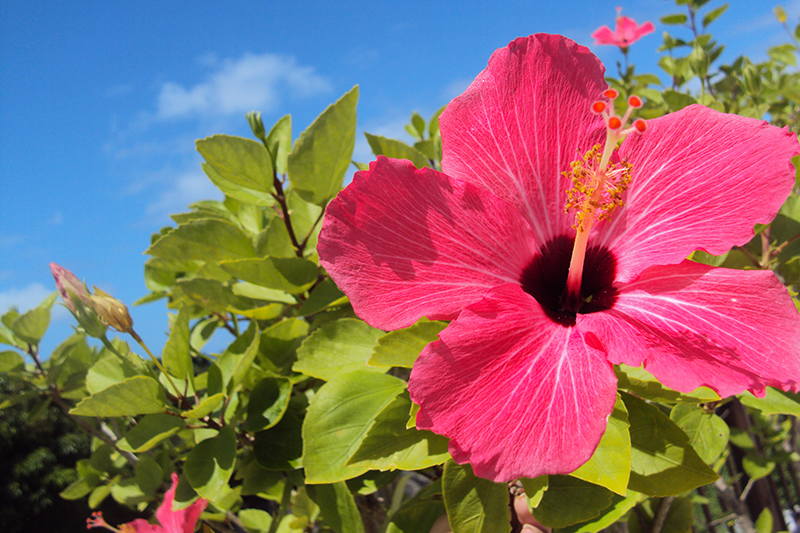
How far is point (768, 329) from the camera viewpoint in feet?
2.38

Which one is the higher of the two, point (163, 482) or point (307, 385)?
point (307, 385)

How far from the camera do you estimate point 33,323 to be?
194cm

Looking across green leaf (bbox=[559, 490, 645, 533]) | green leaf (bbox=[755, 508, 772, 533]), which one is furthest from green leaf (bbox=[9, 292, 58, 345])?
green leaf (bbox=[755, 508, 772, 533])

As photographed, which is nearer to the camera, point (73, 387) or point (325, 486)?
point (325, 486)

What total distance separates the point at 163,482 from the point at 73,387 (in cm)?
50

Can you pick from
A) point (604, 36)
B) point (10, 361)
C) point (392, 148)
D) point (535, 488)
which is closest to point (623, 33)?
point (604, 36)

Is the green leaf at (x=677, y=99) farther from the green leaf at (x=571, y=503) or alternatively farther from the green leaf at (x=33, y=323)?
the green leaf at (x=33, y=323)

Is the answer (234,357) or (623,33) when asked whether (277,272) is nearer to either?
(234,357)

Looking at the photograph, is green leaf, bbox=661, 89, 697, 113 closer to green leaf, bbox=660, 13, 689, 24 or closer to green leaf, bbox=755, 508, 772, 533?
green leaf, bbox=755, 508, 772, 533

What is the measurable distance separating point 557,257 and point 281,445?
86 cm

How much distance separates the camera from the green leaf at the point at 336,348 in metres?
1.10

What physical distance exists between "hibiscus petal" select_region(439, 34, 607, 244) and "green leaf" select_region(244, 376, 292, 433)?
730mm

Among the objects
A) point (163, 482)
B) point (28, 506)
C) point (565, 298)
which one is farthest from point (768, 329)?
point (28, 506)

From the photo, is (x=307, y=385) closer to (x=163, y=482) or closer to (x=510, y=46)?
(x=163, y=482)
